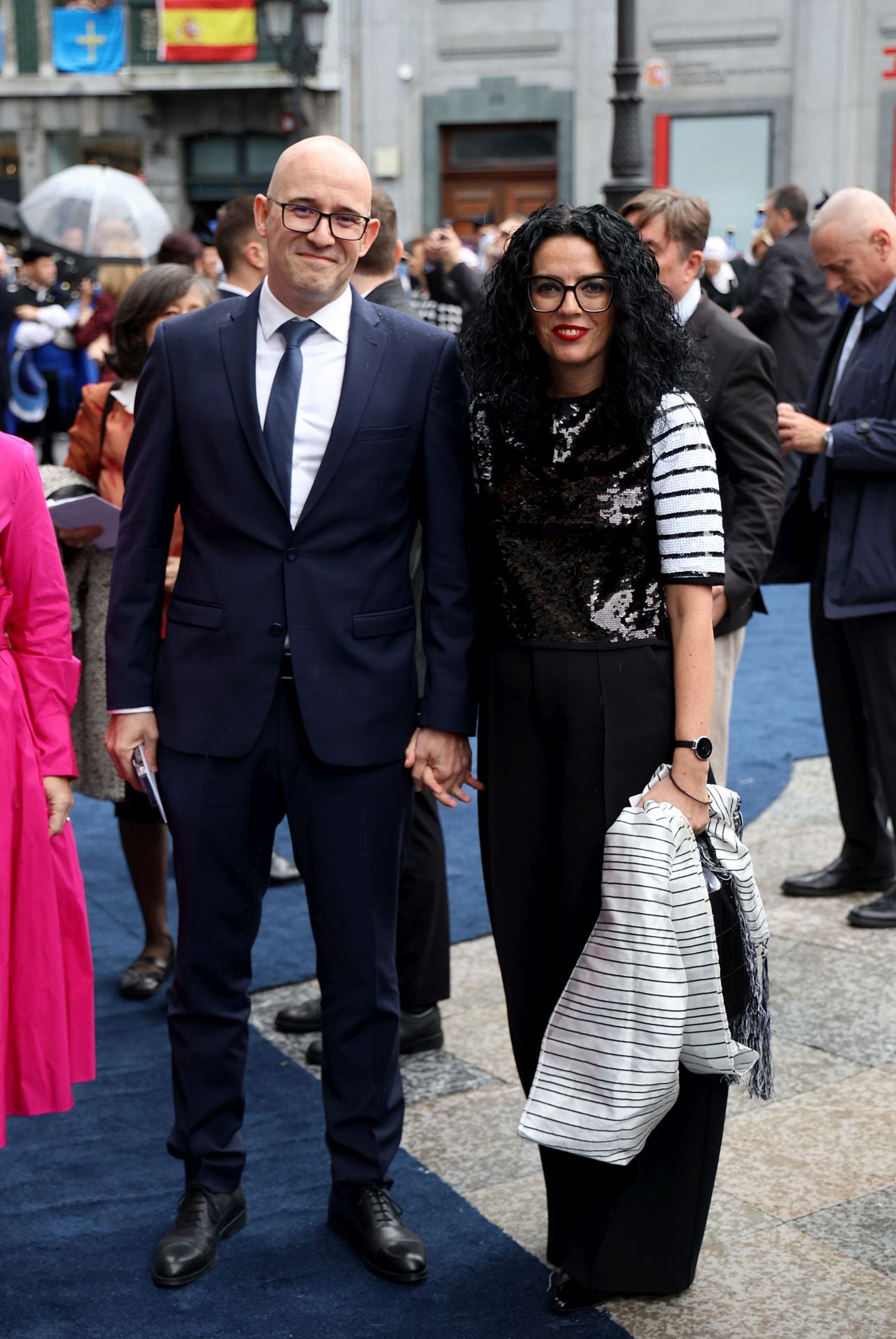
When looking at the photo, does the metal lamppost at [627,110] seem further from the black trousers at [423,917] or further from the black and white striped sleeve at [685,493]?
the black and white striped sleeve at [685,493]

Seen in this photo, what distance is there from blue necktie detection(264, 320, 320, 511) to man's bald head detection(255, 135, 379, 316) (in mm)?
54

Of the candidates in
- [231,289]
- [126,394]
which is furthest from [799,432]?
[126,394]

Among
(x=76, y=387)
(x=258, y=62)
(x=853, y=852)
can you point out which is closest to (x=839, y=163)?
(x=258, y=62)

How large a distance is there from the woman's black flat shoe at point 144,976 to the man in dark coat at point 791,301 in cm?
625

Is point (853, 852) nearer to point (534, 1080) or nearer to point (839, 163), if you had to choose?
point (534, 1080)

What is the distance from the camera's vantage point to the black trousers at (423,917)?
4.08m

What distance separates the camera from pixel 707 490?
2826mm

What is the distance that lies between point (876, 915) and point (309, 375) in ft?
9.30

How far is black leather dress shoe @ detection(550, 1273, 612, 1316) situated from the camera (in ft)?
9.77

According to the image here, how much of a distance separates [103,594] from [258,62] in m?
20.6

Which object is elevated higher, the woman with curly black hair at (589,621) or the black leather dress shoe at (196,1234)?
the woman with curly black hair at (589,621)

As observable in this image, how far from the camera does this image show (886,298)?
496 centimetres

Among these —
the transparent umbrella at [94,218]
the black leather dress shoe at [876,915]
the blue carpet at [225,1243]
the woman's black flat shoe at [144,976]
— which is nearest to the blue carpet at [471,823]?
the woman's black flat shoe at [144,976]

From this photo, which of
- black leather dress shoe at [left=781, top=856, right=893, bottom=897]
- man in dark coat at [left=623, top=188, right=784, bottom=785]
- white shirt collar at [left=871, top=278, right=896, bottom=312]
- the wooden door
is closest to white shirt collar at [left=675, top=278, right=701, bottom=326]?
man in dark coat at [left=623, top=188, right=784, bottom=785]
